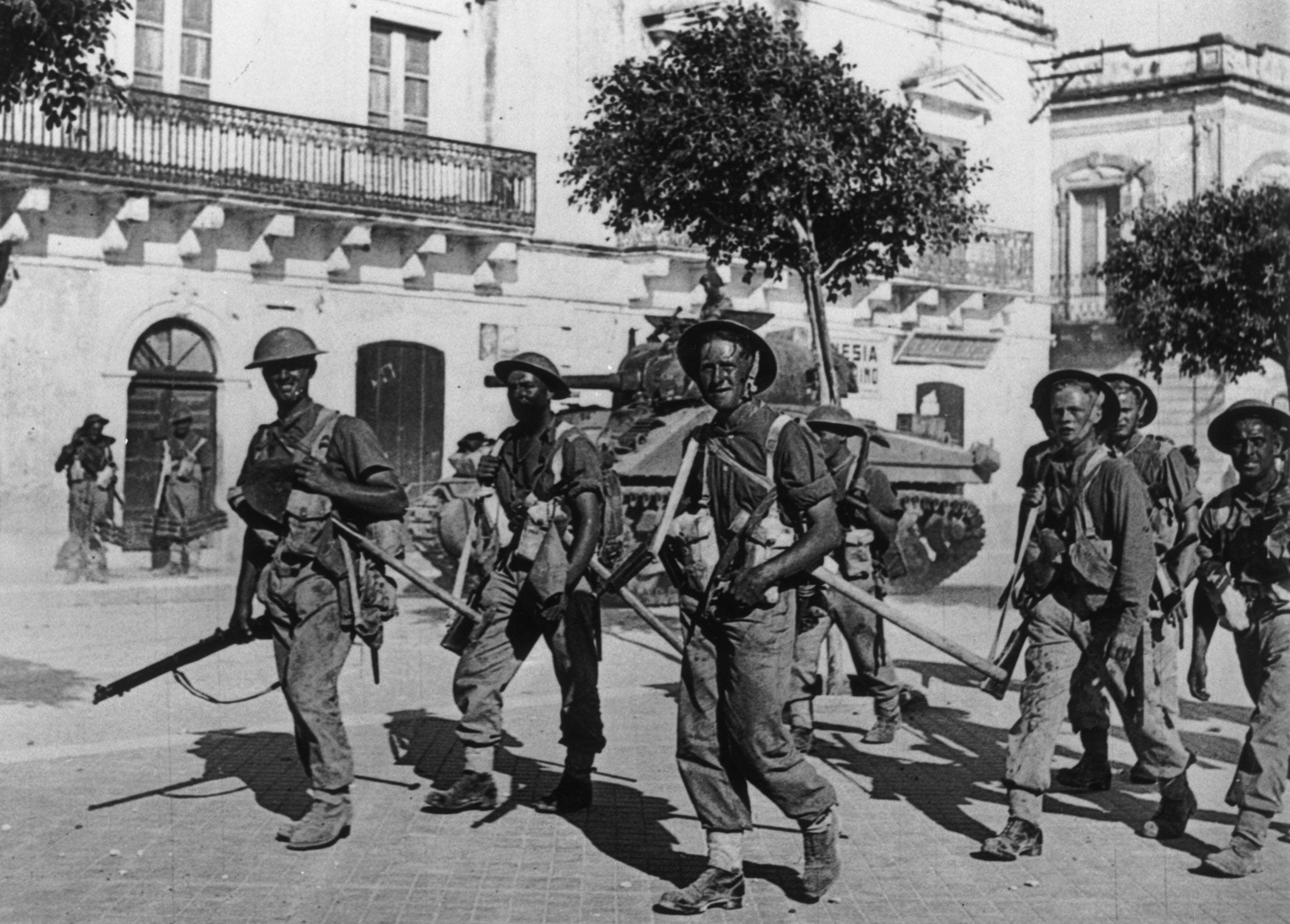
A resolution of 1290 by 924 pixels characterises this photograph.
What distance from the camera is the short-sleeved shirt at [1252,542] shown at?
6562mm

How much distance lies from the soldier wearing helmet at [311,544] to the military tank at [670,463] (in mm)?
8648

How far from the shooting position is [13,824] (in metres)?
6.57

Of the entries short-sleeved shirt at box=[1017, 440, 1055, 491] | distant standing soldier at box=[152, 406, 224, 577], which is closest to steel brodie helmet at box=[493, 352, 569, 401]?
short-sleeved shirt at box=[1017, 440, 1055, 491]

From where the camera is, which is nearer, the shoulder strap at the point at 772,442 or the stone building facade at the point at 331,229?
the shoulder strap at the point at 772,442

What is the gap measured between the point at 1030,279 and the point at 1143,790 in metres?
23.6

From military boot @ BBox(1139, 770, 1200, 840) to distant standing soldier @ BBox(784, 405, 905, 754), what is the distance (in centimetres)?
176

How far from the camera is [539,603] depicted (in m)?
6.90

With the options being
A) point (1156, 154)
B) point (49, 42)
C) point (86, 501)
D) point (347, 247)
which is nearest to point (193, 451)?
point (86, 501)

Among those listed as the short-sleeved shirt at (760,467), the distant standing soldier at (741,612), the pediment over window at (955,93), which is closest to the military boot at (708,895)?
the distant standing soldier at (741,612)

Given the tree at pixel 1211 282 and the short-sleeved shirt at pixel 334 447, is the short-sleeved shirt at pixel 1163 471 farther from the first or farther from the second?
the tree at pixel 1211 282

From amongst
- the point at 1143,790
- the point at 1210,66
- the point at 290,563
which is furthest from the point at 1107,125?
the point at 290,563

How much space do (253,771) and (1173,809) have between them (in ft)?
12.9

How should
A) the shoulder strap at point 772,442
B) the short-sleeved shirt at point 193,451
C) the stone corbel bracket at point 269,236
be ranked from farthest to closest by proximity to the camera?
the stone corbel bracket at point 269,236
the short-sleeved shirt at point 193,451
the shoulder strap at point 772,442

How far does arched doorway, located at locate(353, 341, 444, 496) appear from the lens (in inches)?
873
